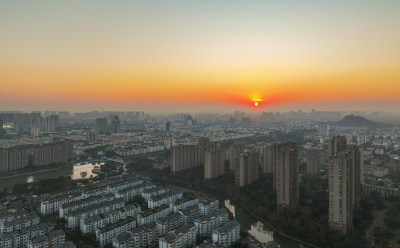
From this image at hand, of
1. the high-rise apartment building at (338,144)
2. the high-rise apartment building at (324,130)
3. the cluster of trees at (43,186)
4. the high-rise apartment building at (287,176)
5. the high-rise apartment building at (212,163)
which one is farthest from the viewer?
the high-rise apartment building at (324,130)

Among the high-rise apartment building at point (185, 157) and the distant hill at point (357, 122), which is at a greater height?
the distant hill at point (357, 122)

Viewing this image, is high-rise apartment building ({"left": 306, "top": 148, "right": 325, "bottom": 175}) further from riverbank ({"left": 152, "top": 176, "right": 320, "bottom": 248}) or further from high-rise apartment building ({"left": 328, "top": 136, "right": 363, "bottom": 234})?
high-rise apartment building ({"left": 328, "top": 136, "right": 363, "bottom": 234})

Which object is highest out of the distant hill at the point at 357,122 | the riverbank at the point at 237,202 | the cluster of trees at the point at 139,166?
the distant hill at the point at 357,122

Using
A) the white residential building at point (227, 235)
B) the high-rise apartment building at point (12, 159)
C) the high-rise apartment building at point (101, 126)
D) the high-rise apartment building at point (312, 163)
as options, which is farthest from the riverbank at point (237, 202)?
the high-rise apartment building at point (101, 126)

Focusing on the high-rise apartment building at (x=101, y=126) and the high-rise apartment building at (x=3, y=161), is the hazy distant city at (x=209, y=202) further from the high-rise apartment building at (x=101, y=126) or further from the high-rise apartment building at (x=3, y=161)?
the high-rise apartment building at (x=101, y=126)

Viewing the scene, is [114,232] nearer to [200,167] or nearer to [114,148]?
[200,167]

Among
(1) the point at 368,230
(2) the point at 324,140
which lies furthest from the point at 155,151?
(1) the point at 368,230

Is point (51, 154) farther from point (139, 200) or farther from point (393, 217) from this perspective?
point (393, 217)
